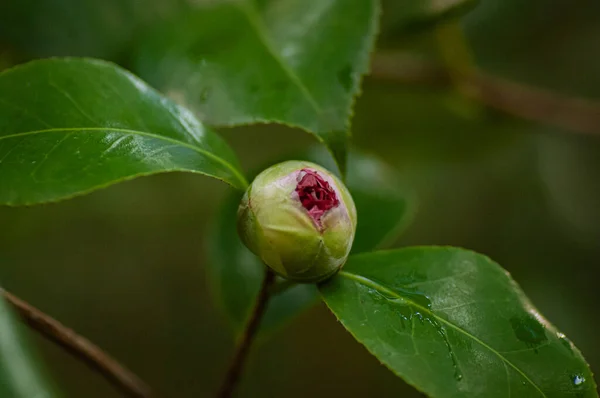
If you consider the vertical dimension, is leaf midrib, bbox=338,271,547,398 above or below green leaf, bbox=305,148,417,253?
above

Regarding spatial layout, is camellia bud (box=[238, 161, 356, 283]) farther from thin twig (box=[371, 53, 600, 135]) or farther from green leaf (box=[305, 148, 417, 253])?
thin twig (box=[371, 53, 600, 135])

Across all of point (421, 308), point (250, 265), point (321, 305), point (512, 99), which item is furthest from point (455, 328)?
point (321, 305)

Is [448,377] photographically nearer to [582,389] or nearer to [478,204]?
[582,389]

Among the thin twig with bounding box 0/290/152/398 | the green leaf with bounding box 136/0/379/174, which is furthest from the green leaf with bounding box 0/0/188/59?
the thin twig with bounding box 0/290/152/398

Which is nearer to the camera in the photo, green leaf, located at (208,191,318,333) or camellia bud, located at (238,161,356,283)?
camellia bud, located at (238,161,356,283)

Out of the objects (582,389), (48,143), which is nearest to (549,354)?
(582,389)

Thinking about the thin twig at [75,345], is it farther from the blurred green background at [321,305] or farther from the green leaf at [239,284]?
the blurred green background at [321,305]
